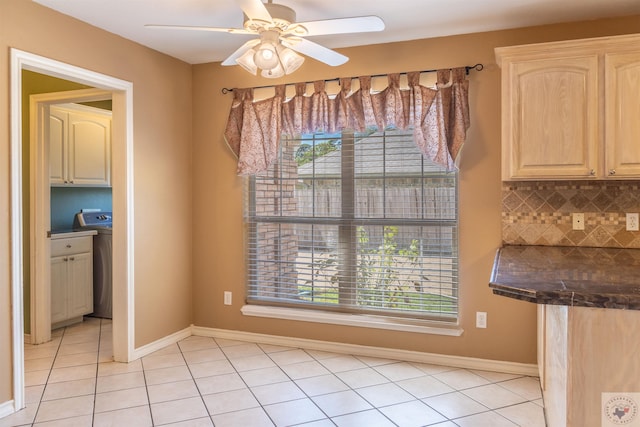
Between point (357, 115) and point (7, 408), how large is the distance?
287 cm

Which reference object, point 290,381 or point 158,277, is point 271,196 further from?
point 290,381

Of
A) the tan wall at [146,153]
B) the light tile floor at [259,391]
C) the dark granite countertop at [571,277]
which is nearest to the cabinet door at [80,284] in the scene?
the light tile floor at [259,391]

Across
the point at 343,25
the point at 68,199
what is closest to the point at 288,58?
the point at 343,25

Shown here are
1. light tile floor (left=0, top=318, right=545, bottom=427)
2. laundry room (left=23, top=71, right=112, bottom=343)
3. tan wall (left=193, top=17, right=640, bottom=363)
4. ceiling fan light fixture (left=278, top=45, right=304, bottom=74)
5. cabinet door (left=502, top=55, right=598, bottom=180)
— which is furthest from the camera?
laundry room (left=23, top=71, right=112, bottom=343)

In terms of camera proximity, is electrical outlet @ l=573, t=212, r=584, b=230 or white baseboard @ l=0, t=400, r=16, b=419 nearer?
white baseboard @ l=0, t=400, r=16, b=419

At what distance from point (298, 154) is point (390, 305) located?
1404mm

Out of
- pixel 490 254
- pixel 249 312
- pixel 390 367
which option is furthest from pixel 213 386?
pixel 490 254

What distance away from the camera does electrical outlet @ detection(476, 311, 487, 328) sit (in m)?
3.23

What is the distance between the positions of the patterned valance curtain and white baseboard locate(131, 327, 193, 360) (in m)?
1.50

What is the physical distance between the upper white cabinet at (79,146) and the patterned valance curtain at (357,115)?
1774 millimetres

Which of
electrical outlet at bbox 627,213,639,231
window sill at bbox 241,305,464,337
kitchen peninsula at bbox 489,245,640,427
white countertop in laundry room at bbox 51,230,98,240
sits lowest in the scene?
window sill at bbox 241,305,464,337

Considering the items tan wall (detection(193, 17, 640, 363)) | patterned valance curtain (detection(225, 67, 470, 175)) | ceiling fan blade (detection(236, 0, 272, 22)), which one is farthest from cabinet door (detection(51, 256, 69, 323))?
ceiling fan blade (detection(236, 0, 272, 22))

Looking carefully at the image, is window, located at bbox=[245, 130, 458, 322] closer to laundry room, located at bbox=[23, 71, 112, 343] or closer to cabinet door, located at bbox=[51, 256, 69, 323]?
laundry room, located at bbox=[23, 71, 112, 343]

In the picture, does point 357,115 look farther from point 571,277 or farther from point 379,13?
point 571,277
